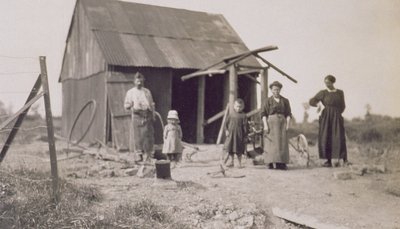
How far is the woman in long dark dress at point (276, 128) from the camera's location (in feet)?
28.3

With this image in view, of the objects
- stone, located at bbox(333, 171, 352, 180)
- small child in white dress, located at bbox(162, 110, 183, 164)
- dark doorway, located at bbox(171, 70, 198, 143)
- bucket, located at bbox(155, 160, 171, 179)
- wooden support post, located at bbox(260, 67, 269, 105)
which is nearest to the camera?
bucket, located at bbox(155, 160, 171, 179)

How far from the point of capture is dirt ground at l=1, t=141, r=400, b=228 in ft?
18.3

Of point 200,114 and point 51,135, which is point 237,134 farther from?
point 200,114

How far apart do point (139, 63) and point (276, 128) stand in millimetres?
5664

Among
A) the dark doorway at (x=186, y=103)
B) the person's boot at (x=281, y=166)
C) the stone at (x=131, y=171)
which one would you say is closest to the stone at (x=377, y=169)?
the person's boot at (x=281, y=166)

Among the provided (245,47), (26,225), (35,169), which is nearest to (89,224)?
(26,225)

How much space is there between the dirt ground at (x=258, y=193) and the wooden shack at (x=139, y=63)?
408 centimetres

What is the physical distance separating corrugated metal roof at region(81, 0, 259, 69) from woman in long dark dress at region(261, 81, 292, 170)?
536cm

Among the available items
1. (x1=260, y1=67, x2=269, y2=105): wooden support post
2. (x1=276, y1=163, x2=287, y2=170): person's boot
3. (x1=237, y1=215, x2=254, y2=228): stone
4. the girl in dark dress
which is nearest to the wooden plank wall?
(x1=260, y1=67, x2=269, y2=105): wooden support post

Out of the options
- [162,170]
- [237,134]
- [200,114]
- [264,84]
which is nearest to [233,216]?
[162,170]

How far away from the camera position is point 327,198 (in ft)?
21.4

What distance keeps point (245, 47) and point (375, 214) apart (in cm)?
1143

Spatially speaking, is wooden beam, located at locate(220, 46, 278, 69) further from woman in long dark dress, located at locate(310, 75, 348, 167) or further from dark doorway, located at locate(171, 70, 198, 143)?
dark doorway, located at locate(171, 70, 198, 143)

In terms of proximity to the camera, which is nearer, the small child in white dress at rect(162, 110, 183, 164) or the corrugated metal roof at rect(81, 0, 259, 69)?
the small child in white dress at rect(162, 110, 183, 164)
